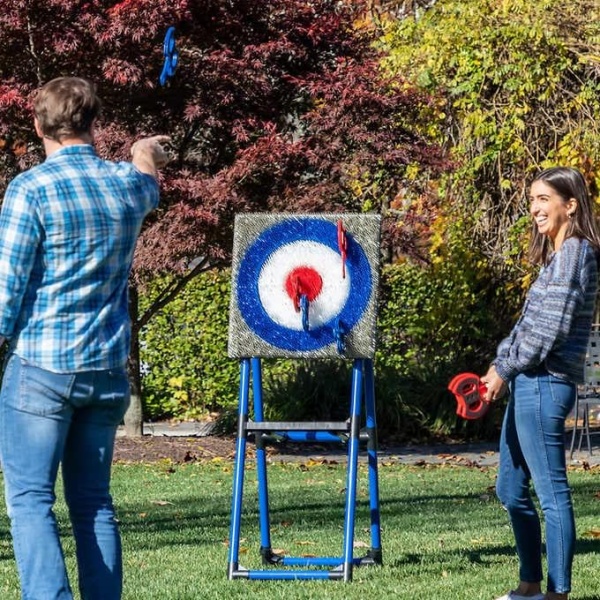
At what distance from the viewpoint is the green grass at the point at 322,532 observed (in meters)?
5.82

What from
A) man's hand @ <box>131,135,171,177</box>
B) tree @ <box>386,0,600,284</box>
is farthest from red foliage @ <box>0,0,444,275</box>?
man's hand @ <box>131,135,171,177</box>

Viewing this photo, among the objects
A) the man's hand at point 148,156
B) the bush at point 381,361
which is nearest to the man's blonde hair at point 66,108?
the man's hand at point 148,156

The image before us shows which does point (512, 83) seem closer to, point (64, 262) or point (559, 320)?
point (559, 320)

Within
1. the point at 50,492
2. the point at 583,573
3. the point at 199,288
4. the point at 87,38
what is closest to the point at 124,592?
the point at 50,492

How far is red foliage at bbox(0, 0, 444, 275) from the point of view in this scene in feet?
37.8

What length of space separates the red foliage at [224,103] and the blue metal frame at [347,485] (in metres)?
5.15

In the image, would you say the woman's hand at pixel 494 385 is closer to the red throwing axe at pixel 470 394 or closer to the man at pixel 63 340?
the red throwing axe at pixel 470 394

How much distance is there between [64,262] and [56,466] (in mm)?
640

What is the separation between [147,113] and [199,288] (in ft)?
13.8

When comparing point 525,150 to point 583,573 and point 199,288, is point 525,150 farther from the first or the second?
point 583,573

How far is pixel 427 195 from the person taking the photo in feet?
49.0

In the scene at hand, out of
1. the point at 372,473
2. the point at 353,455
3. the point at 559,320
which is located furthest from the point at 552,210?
the point at 372,473

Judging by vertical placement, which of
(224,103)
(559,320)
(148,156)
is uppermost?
(224,103)

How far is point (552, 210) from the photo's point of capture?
5.25 metres
